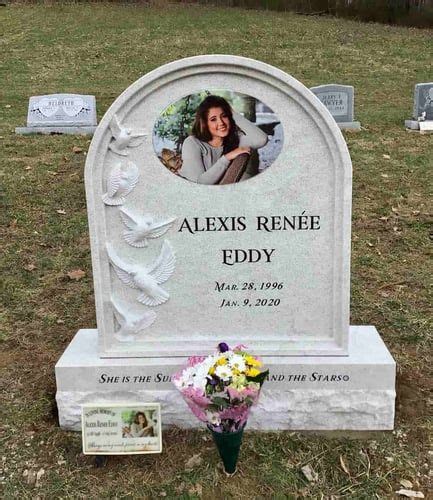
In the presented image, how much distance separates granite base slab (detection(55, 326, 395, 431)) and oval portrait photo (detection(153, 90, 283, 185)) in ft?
3.16

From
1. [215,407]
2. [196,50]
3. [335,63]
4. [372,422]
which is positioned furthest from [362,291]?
[196,50]

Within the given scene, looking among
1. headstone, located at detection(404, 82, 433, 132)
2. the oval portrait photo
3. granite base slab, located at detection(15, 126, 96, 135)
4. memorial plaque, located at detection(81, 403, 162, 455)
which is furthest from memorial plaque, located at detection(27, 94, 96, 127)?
memorial plaque, located at detection(81, 403, 162, 455)

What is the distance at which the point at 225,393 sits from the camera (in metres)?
2.60

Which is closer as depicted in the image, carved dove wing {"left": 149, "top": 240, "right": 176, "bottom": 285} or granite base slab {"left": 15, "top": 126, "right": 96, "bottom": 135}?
carved dove wing {"left": 149, "top": 240, "right": 176, "bottom": 285}

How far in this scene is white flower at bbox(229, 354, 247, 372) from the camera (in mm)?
2652

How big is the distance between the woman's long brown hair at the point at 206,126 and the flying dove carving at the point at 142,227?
429 mm

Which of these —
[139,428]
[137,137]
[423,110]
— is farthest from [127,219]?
[423,110]

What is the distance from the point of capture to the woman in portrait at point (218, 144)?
281 centimetres

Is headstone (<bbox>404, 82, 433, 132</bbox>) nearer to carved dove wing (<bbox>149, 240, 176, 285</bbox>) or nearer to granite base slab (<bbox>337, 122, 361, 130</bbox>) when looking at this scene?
granite base slab (<bbox>337, 122, 361, 130</bbox>)

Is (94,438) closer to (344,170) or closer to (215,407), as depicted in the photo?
(215,407)

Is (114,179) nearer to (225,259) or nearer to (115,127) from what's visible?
(115,127)

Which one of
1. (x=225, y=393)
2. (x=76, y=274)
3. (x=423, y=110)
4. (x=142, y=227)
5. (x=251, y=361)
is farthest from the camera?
(x=423, y=110)

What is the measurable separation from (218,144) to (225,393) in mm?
1129

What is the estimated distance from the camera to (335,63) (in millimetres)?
18156
